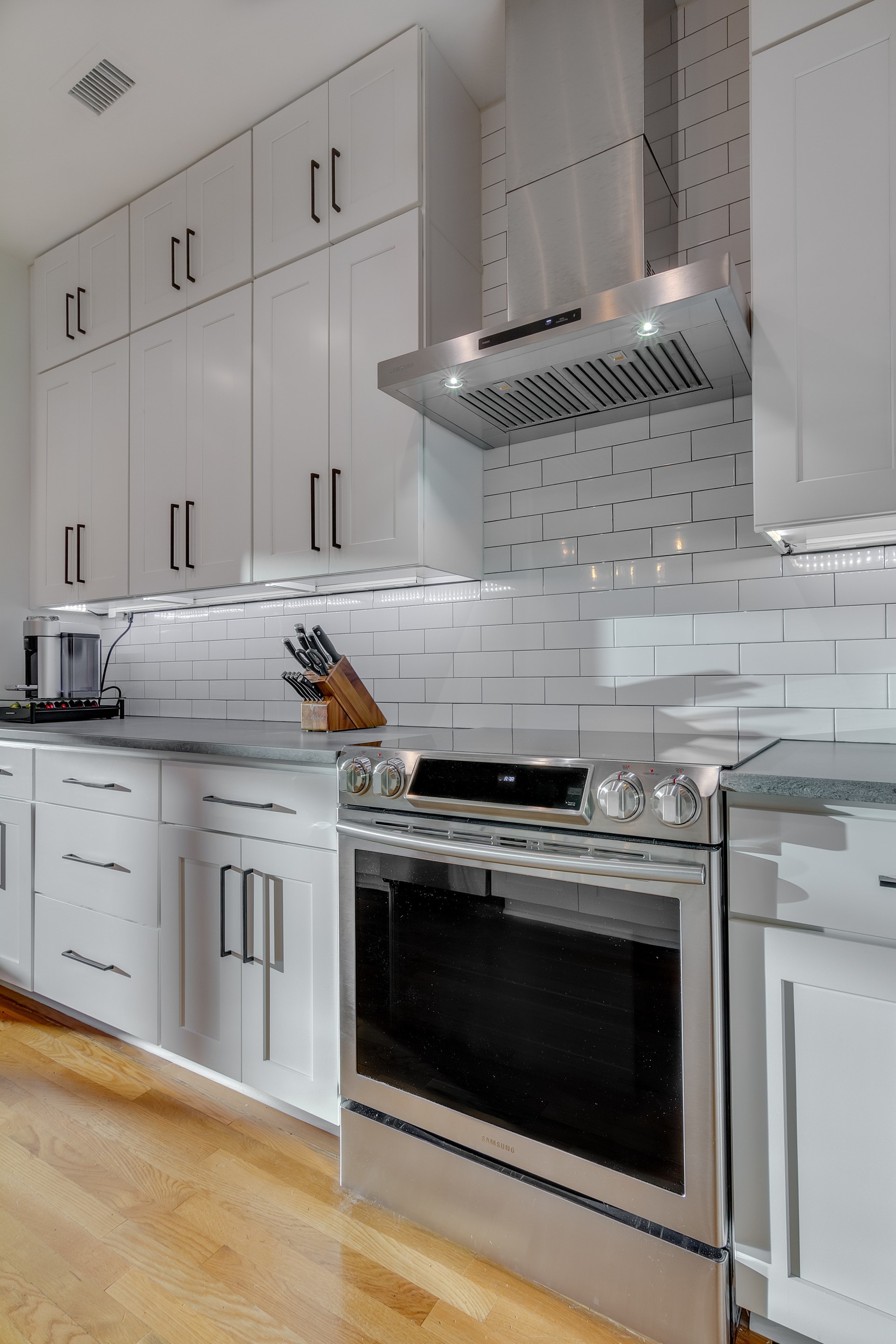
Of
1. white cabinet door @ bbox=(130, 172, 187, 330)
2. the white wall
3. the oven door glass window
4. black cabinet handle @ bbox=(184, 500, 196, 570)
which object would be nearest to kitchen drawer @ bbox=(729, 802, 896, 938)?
the oven door glass window

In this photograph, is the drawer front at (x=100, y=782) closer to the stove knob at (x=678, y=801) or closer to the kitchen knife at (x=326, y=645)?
the kitchen knife at (x=326, y=645)

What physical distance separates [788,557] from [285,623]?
5.52ft

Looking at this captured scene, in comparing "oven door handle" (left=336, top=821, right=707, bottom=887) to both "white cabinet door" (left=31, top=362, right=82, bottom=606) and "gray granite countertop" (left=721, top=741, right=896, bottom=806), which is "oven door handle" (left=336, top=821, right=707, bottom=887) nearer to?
"gray granite countertop" (left=721, top=741, right=896, bottom=806)

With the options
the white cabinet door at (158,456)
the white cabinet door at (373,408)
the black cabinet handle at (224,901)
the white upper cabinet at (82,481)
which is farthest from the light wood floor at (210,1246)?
the white upper cabinet at (82,481)

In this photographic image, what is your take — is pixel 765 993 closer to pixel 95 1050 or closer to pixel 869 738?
pixel 869 738

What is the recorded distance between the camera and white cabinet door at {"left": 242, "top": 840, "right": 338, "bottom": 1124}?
1.68 meters

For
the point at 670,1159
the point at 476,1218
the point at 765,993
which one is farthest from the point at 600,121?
the point at 476,1218

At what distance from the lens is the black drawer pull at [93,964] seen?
6.93 ft

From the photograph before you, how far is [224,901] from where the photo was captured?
186 cm

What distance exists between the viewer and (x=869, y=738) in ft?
5.29

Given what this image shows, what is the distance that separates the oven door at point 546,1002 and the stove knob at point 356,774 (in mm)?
66

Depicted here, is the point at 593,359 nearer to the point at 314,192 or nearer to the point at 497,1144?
the point at 314,192

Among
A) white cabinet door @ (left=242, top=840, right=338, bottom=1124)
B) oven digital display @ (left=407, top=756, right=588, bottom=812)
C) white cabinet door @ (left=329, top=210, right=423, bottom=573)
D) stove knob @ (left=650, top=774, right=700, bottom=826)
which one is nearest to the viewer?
stove knob @ (left=650, top=774, right=700, bottom=826)

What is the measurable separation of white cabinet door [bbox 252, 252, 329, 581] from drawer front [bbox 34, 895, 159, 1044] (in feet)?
3.81
